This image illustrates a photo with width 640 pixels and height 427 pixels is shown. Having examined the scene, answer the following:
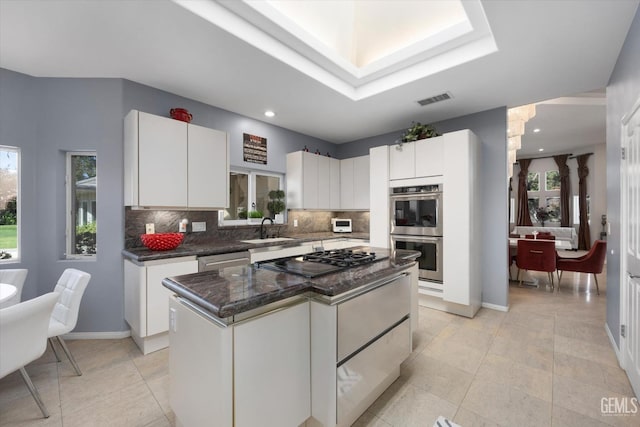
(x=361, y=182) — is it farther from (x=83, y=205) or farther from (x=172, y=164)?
(x=83, y=205)

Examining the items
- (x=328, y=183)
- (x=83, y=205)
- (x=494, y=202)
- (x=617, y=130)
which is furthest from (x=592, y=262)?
(x=83, y=205)

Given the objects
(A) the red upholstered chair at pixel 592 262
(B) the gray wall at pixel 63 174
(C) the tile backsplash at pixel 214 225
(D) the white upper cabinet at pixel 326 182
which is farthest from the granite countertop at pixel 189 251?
(A) the red upholstered chair at pixel 592 262

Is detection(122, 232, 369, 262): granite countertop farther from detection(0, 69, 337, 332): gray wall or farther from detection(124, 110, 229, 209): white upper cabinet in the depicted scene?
detection(124, 110, 229, 209): white upper cabinet

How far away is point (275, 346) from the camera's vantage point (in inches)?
52.3

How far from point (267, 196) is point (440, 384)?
3.37 m

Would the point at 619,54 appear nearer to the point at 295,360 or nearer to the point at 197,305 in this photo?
the point at 295,360

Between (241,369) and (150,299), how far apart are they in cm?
178

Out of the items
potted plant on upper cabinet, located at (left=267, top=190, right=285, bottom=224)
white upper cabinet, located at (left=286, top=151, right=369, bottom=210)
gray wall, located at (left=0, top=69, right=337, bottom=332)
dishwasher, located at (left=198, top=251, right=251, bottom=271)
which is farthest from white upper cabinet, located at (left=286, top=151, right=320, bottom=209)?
gray wall, located at (left=0, top=69, right=337, bottom=332)

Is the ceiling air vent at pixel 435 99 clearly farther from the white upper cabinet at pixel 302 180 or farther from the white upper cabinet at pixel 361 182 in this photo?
the white upper cabinet at pixel 302 180

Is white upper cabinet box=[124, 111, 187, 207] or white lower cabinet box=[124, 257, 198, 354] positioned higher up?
white upper cabinet box=[124, 111, 187, 207]

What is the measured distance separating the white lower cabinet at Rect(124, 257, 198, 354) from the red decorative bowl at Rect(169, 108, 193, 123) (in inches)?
61.8

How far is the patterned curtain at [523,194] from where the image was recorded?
9.45m

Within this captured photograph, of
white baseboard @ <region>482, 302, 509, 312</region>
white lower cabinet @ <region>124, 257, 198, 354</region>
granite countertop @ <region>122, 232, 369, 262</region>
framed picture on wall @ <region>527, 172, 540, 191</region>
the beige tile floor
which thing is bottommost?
the beige tile floor

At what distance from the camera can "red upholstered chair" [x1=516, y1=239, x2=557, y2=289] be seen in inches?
173
